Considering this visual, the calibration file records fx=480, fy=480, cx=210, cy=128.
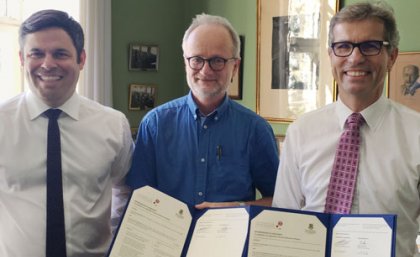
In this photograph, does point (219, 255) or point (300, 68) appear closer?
point (219, 255)

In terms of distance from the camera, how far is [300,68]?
11.1 feet

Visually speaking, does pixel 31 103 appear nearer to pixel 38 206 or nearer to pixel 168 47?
pixel 38 206

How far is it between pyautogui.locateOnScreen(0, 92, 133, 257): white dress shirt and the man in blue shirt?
137mm

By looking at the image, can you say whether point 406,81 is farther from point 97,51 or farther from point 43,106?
point 97,51

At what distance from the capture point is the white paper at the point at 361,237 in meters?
1.33

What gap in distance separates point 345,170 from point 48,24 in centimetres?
117

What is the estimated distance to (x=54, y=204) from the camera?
1692mm

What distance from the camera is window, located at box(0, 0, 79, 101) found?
3.36 metres

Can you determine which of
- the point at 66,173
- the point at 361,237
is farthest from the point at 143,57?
the point at 361,237

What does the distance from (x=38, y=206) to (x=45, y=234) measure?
0.10m

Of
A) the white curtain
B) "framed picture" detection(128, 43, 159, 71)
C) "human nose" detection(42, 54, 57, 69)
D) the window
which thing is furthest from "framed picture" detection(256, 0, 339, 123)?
"human nose" detection(42, 54, 57, 69)

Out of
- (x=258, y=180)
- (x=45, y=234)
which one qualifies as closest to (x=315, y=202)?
(x=258, y=180)

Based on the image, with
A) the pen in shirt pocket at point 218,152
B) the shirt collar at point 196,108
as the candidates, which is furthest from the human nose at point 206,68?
the pen in shirt pocket at point 218,152

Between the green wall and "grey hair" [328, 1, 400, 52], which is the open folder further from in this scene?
the green wall
